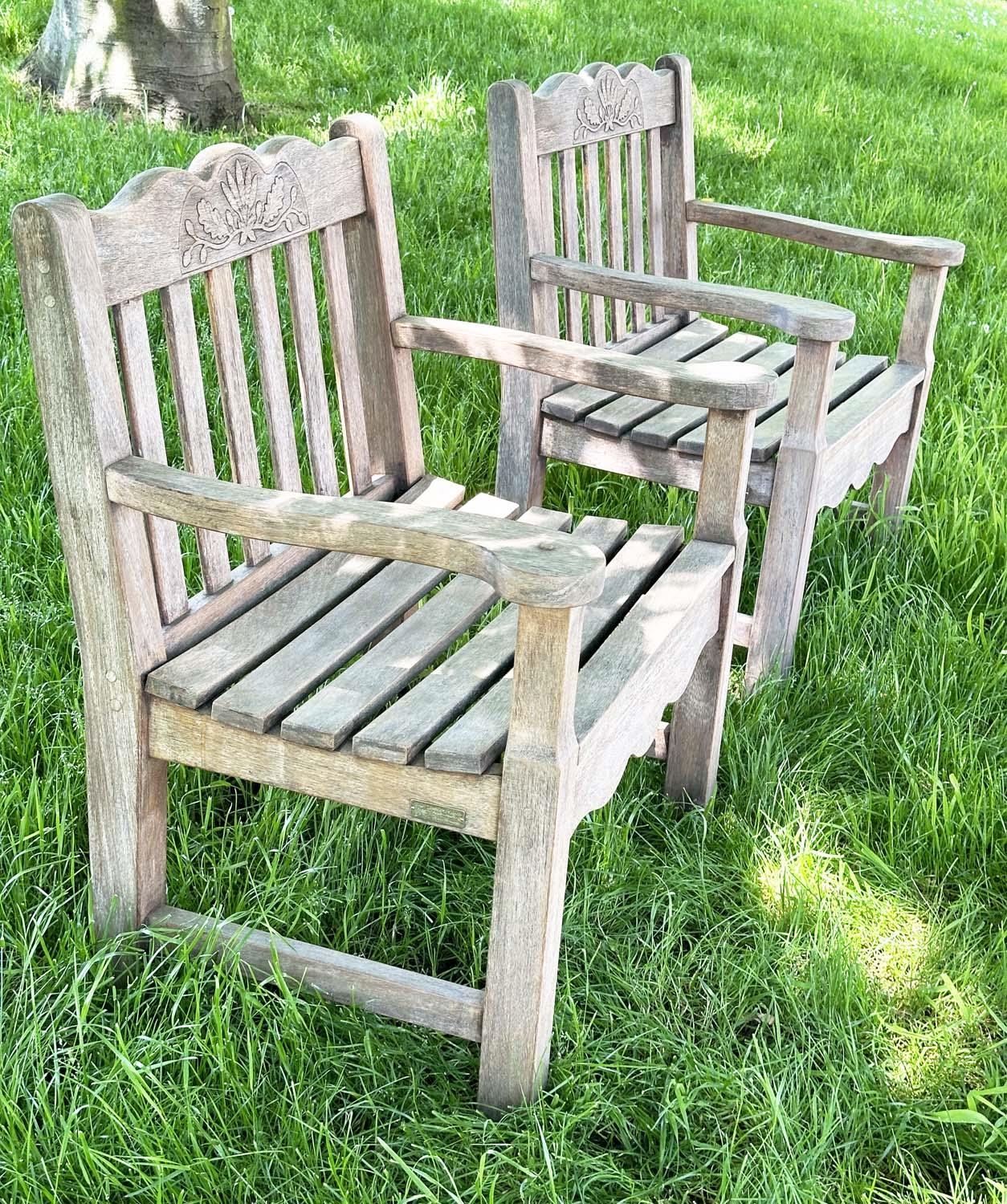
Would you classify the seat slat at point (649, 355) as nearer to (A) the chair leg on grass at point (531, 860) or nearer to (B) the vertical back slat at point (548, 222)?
(B) the vertical back slat at point (548, 222)

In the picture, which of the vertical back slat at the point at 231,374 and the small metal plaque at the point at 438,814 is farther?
the vertical back slat at the point at 231,374

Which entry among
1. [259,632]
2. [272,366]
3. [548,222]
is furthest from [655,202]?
[259,632]

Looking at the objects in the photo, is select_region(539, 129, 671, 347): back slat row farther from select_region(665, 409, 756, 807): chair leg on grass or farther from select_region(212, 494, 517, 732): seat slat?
select_region(212, 494, 517, 732): seat slat

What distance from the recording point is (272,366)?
1.94m

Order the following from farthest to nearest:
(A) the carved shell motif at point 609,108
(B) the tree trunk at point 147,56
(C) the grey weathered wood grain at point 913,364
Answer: (B) the tree trunk at point 147,56
(C) the grey weathered wood grain at point 913,364
(A) the carved shell motif at point 609,108

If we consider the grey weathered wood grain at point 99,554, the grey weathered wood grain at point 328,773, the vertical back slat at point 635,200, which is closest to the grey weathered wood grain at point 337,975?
the grey weathered wood grain at point 99,554

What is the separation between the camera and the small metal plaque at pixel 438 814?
63.0 inches

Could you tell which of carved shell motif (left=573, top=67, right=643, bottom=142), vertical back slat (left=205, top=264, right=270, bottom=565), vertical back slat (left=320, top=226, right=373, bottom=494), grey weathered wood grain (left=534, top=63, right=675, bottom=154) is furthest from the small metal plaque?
carved shell motif (left=573, top=67, right=643, bottom=142)

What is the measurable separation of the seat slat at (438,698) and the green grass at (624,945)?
1.34ft

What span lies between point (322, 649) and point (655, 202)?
171 cm

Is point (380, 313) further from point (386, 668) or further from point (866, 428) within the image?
point (866, 428)

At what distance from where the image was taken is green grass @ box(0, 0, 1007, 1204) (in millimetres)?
1650

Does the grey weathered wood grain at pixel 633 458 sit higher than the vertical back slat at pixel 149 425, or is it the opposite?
the vertical back slat at pixel 149 425

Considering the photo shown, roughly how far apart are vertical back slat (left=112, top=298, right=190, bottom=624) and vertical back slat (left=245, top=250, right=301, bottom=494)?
0.23 metres
